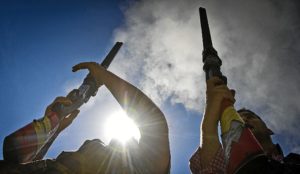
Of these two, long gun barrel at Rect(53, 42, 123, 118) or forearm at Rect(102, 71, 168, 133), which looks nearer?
forearm at Rect(102, 71, 168, 133)

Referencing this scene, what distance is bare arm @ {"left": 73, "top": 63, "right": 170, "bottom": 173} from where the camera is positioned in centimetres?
304

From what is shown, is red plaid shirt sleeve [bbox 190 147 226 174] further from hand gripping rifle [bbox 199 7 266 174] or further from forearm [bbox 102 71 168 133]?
forearm [bbox 102 71 168 133]

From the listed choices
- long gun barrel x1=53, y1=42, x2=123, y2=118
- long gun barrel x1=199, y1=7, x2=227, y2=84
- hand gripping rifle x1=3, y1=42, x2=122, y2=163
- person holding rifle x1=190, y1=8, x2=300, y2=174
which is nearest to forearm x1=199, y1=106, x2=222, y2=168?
person holding rifle x1=190, y1=8, x2=300, y2=174

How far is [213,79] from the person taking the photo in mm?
4586

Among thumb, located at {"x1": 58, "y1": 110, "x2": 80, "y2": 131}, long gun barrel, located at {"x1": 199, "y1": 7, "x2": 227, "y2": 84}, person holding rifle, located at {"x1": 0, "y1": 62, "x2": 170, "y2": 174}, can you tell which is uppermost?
long gun barrel, located at {"x1": 199, "y1": 7, "x2": 227, "y2": 84}

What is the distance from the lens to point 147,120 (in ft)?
11.0

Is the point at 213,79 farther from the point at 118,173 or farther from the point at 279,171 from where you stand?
the point at 118,173

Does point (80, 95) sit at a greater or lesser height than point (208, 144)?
greater

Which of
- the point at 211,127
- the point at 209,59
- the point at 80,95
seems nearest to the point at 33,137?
the point at 80,95

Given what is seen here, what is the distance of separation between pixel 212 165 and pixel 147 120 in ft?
8.10

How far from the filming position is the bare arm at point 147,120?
119 inches

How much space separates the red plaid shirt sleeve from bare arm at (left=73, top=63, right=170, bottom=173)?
92.4 inches

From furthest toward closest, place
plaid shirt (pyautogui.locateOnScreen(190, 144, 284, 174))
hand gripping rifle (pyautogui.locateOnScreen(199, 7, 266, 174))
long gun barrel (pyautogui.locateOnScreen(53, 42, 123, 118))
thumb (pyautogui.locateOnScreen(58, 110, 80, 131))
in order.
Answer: thumb (pyautogui.locateOnScreen(58, 110, 80, 131)), long gun barrel (pyautogui.locateOnScreen(53, 42, 123, 118)), plaid shirt (pyautogui.locateOnScreen(190, 144, 284, 174)), hand gripping rifle (pyautogui.locateOnScreen(199, 7, 266, 174))

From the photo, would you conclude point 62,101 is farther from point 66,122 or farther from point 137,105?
point 137,105
